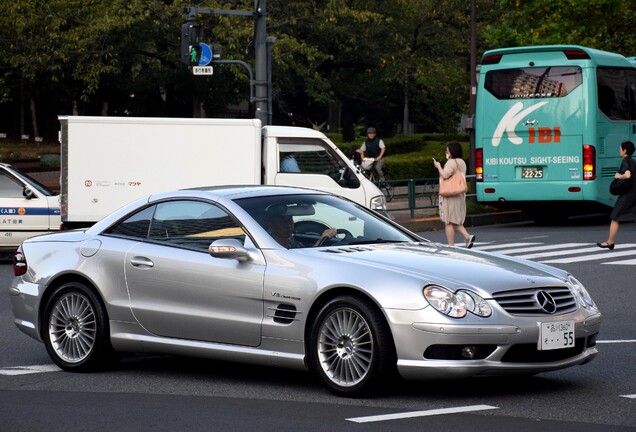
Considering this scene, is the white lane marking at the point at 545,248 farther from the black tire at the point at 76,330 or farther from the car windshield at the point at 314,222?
the black tire at the point at 76,330

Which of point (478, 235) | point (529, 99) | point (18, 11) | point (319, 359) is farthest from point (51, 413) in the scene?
point (18, 11)

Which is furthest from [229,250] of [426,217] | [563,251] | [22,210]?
[426,217]

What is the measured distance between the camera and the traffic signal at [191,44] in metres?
23.7

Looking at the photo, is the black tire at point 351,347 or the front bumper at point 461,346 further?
the black tire at point 351,347

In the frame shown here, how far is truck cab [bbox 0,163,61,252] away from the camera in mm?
19359

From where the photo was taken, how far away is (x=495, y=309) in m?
7.69

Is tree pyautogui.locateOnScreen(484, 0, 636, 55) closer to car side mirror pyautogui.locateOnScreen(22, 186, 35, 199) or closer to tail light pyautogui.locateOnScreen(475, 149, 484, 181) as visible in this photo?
tail light pyautogui.locateOnScreen(475, 149, 484, 181)

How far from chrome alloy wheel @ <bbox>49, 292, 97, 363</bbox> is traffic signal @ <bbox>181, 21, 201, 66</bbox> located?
1464cm

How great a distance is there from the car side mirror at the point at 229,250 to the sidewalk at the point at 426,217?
650 inches

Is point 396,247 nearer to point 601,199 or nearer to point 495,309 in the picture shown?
point 495,309

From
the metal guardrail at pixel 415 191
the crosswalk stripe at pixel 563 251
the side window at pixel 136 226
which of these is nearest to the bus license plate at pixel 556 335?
the side window at pixel 136 226

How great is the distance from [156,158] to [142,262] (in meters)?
10.7

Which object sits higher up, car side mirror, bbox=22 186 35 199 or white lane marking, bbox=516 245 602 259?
car side mirror, bbox=22 186 35 199

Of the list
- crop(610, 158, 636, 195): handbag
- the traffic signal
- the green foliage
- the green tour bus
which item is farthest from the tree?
crop(610, 158, 636, 195): handbag
